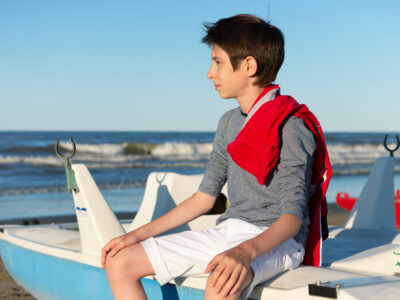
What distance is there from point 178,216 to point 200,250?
0.99 ft

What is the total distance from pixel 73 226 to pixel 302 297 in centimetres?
283

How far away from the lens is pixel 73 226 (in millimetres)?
4414

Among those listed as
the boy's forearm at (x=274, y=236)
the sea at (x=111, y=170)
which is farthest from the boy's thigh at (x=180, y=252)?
the sea at (x=111, y=170)

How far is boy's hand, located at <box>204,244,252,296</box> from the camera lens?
5.58ft

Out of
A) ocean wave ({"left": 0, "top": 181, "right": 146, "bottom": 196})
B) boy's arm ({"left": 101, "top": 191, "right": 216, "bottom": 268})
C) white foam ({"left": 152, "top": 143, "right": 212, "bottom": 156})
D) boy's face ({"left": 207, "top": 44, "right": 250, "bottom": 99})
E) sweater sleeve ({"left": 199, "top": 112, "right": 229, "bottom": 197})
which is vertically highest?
boy's face ({"left": 207, "top": 44, "right": 250, "bottom": 99})

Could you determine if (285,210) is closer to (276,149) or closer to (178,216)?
(276,149)

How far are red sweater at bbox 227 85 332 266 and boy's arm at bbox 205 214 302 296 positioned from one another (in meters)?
0.25

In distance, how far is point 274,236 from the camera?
1.83 meters

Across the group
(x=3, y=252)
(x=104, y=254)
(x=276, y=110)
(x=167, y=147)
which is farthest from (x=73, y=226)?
(x=167, y=147)

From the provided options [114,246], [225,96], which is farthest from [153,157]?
[114,246]

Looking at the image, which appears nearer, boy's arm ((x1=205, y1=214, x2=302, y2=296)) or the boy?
boy's arm ((x1=205, y1=214, x2=302, y2=296))

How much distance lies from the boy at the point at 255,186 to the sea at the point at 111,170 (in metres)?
1.65

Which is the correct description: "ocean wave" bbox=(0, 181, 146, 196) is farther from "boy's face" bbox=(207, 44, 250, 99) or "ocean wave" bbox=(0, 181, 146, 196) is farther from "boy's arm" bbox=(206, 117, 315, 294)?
"boy's arm" bbox=(206, 117, 315, 294)

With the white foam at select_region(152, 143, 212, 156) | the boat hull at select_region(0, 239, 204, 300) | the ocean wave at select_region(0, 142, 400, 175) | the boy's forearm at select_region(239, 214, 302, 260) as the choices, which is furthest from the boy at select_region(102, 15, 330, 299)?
the white foam at select_region(152, 143, 212, 156)
